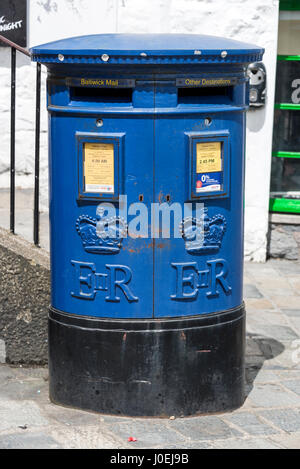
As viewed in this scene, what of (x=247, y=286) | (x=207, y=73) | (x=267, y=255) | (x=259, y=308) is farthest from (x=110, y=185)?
(x=267, y=255)

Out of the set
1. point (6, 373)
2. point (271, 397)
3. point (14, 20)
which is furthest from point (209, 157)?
point (14, 20)

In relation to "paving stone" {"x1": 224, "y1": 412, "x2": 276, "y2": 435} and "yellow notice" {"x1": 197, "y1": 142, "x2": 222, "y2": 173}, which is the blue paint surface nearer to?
"yellow notice" {"x1": 197, "y1": 142, "x2": 222, "y2": 173}

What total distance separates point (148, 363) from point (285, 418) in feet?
2.69

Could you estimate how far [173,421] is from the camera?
4449 millimetres

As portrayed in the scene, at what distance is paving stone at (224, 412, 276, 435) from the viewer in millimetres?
4387

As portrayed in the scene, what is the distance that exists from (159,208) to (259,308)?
248 centimetres

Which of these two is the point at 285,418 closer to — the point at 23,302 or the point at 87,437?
the point at 87,437

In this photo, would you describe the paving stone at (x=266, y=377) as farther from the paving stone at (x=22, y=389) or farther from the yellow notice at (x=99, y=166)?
the yellow notice at (x=99, y=166)

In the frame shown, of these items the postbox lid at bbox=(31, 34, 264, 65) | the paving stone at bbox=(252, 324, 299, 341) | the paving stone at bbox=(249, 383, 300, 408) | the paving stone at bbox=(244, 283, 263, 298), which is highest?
the postbox lid at bbox=(31, 34, 264, 65)

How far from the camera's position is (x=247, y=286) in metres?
7.11

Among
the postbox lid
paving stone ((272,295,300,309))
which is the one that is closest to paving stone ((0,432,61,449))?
the postbox lid

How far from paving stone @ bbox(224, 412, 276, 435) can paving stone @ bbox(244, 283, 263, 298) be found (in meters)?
2.28
